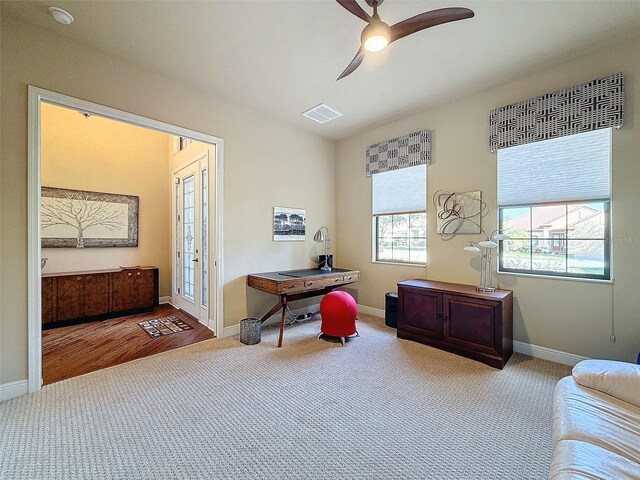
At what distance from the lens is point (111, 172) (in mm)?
4719

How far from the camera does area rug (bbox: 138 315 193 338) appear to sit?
11.8 feet

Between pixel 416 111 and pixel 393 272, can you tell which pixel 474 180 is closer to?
pixel 416 111

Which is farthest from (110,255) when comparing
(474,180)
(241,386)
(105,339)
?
(474,180)

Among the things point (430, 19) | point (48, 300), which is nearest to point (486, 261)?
point (430, 19)

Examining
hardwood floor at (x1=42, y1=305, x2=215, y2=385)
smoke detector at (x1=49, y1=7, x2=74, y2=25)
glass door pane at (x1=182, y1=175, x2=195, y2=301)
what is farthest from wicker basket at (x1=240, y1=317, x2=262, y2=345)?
smoke detector at (x1=49, y1=7, x2=74, y2=25)

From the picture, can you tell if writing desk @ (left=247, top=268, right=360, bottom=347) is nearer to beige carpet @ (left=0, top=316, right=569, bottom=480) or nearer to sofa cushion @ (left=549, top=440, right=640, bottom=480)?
beige carpet @ (left=0, top=316, right=569, bottom=480)

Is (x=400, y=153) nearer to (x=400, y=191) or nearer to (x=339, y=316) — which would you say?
(x=400, y=191)

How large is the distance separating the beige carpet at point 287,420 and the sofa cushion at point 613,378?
1.53 feet

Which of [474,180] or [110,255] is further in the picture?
[110,255]

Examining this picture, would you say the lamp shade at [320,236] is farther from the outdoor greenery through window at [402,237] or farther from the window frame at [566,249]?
the window frame at [566,249]

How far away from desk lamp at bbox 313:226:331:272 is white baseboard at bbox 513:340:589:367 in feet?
8.32

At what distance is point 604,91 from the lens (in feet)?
8.08

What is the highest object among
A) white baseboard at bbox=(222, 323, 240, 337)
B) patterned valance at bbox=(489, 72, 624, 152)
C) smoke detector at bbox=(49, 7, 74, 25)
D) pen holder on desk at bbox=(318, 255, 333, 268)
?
smoke detector at bbox=(49, 7, 74, 25)

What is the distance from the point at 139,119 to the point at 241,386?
2.82 m
